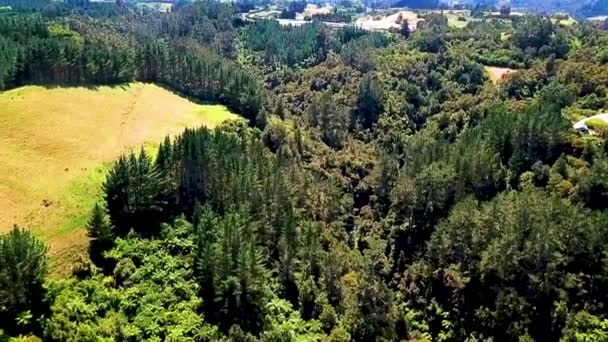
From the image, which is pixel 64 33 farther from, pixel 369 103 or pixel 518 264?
pixel 518 264

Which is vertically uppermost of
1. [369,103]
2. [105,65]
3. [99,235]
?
Answer: [105,65]

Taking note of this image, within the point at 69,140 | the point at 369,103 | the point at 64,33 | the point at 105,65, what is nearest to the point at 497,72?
the point at 369,103

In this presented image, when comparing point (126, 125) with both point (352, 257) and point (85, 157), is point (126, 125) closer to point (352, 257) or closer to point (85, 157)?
point (85, 157)

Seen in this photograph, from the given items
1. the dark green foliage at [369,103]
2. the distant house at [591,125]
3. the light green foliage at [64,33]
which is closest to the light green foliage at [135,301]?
the distant house at [591,125]

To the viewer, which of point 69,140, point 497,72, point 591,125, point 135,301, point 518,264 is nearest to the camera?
point 135,301

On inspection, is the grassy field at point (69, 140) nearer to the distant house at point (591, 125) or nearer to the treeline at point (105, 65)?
the treeline at point (105, 65)

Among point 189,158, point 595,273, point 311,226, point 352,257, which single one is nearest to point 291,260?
point 311,226

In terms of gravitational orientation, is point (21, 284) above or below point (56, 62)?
below
